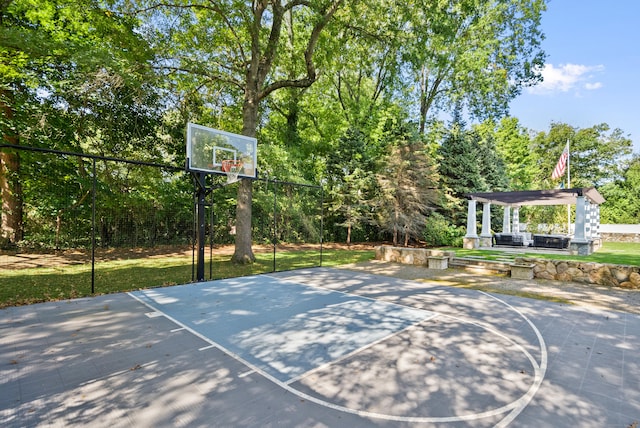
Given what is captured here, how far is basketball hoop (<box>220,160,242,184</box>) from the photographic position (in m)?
8.83

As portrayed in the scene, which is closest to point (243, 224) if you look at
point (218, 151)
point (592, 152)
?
point (218, 151)

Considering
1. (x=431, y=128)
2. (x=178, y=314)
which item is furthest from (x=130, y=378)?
(x=431, y=128)

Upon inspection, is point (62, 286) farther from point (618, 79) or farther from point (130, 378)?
point (618, 79)

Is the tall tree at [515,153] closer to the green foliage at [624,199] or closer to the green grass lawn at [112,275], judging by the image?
the green foliage at [624,199]

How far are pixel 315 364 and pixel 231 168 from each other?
699 cm

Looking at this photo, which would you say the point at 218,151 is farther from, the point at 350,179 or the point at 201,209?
the point at 350,179

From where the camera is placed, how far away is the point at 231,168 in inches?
358

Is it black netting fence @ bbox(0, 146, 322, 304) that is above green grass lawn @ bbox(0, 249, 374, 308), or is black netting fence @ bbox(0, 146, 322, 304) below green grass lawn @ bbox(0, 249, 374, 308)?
above

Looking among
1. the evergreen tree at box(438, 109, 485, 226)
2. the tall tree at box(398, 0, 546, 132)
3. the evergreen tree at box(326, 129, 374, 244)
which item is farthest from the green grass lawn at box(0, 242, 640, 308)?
the tall tree at box(398, 0, 546, 132)

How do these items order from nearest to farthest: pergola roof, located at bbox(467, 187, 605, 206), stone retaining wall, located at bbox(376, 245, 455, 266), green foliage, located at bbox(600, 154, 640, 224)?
1. stone retaining wall, located at bbox(376, 245, 455, 266)
2. pergola roof, located at bbox(467, 187, 605, 206)
3. green foliage, located at bbox(600, 154, 640, 224)

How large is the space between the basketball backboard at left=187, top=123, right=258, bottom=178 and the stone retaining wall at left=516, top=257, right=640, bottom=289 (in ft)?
31.0

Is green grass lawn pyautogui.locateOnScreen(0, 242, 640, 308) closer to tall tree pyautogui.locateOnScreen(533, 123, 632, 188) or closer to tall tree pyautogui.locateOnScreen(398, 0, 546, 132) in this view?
tall tree pyautogui.locateOnScreen(398, 0, 546, 132)

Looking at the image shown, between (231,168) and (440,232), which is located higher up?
(231,168)

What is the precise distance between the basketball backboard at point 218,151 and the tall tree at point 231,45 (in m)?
1.59
